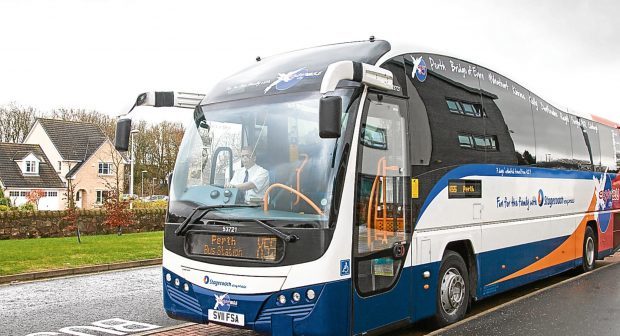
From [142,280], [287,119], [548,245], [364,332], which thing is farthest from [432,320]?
[142,280]

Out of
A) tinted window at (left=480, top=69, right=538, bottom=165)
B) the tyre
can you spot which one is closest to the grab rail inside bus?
tinted window at (left=480, top=69, right=538, bottom=165)

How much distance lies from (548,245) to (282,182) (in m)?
6.36

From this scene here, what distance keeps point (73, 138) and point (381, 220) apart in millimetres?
63548

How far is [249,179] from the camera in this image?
6230 mm

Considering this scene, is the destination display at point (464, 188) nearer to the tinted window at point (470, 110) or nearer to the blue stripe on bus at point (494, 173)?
the blue stripe on bus at point (494, 173)

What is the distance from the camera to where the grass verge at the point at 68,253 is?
13.8 metres

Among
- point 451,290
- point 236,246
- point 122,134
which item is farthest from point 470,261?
point 122,134

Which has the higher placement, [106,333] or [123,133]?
[123,133]

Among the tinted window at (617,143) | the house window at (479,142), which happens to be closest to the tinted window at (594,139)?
the tinted window at (617,143)

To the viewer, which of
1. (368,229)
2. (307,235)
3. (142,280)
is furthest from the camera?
(142,280)

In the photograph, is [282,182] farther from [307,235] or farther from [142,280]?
[142,280]

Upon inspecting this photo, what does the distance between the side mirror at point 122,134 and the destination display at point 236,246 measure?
1616 millimetres

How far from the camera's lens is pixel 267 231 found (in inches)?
229

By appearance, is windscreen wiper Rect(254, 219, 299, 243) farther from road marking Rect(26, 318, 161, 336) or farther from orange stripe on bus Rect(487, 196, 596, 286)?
orange stripe on bus Rect(487, 196, 596, 286)
